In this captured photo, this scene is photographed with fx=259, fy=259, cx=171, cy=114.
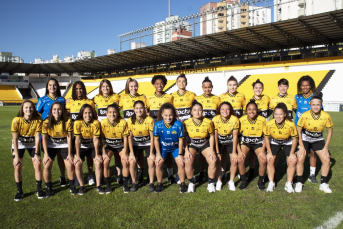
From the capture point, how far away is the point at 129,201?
374cm

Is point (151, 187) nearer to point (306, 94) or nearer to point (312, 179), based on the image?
point (312, 179)

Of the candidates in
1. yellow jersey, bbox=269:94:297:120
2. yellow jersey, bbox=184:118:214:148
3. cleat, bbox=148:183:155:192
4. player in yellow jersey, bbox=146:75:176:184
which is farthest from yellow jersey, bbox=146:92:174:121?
yellow jersey, bbox=269:94:297:120

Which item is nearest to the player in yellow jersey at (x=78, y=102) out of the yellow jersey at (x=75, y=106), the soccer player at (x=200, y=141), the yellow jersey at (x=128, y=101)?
the yellow jersey at (x=75, y=106)

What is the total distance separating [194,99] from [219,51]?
1004 inches

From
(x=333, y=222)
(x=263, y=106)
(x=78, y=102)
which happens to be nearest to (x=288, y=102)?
(x=263, y=106)

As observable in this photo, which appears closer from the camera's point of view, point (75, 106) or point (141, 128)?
point (141, 128)

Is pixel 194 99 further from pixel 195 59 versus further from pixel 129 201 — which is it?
pixel 195 59

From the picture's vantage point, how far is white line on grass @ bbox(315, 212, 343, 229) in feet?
9.68

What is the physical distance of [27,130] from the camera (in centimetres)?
→ 396

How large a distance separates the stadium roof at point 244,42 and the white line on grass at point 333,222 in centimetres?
1960

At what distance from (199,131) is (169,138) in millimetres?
493

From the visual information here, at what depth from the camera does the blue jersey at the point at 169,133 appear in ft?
13.5

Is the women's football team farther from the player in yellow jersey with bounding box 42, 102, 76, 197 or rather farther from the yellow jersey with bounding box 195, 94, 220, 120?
the yellow jersey with bounding box 195, 94, 220, 120

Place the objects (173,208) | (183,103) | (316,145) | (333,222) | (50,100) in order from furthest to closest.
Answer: (183,103), (50,100), (316,145), (173,208), (333,222)
